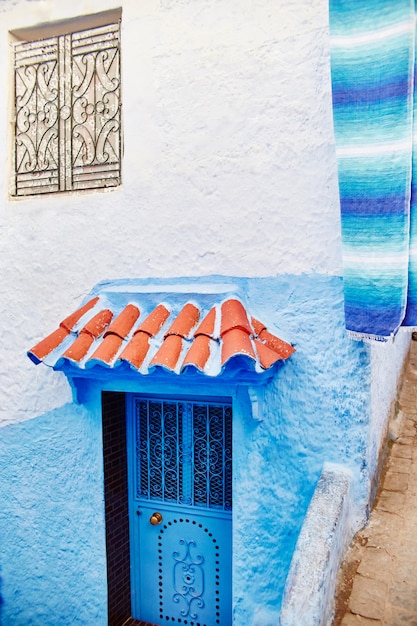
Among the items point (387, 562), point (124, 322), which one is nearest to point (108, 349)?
point (124, 322)

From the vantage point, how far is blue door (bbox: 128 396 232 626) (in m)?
4.10

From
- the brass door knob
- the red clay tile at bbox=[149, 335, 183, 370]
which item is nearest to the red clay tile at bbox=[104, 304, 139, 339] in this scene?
the red clay tile at bbox=[149, 335, 183, 370]

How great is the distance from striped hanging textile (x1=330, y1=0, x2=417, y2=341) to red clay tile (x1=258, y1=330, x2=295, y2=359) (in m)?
0.57

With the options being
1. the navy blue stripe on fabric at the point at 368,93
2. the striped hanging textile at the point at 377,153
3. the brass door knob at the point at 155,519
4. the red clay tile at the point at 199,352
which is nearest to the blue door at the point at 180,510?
the brass door knob at the point at 155,519

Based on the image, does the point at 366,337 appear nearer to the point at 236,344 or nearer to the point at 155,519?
the point at 236,344

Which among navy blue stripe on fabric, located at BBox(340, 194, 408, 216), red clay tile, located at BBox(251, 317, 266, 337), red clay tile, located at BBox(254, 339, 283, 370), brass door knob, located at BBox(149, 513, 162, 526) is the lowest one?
brass door knob, located at BBox(149, 513, 162, 526)

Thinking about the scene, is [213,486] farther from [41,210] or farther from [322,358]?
[41,210]

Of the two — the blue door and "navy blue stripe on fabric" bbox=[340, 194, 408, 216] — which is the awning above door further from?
"navy blue stripe on fabric" bbox=[340, 194, 408, 216]

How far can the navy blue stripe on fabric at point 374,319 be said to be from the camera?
3002mm

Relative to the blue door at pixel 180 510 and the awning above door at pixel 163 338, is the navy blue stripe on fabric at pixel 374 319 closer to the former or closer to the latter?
the awning above door at pixel 163 338

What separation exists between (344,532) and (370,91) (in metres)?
2.73

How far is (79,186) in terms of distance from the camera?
4.36 meters

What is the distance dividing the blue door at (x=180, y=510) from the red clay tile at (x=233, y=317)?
2.78 ft

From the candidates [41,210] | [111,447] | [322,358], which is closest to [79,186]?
[41,210]
